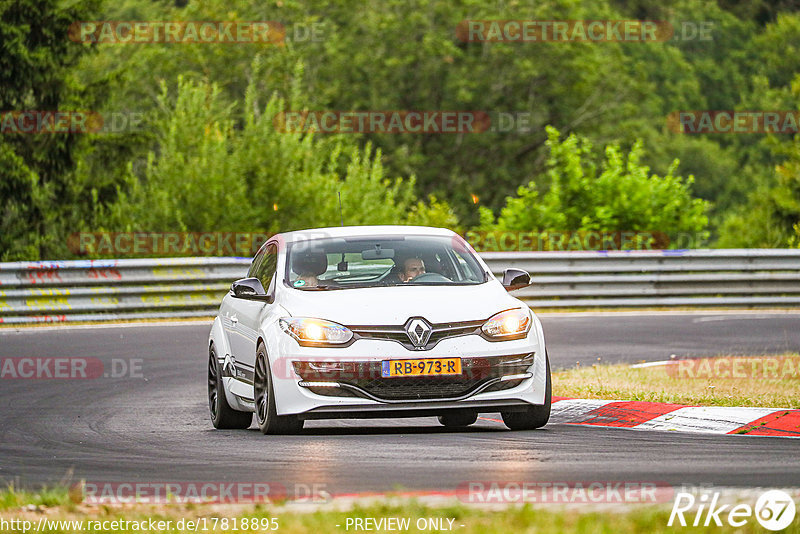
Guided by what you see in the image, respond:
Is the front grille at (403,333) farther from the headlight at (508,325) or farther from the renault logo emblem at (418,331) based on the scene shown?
the headlight at (508,325)

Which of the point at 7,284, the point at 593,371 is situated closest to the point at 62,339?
the point at 7,284

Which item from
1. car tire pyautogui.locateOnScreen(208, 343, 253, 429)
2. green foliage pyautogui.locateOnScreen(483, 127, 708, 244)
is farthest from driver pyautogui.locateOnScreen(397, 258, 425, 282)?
green foliage pyautogui.locateOnScreen(483, 127, 708, 244)

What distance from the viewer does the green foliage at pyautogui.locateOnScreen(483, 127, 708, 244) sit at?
30.4 metres

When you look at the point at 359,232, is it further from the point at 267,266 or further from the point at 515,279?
the point at 515,279

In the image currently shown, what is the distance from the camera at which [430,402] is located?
9.91m

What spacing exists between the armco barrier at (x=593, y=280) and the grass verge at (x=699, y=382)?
28.1 ft

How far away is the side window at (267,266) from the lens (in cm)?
1137

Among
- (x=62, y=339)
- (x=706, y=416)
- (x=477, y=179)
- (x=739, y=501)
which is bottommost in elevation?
(x=477, y=179)

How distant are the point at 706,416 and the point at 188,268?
13793 millimetres

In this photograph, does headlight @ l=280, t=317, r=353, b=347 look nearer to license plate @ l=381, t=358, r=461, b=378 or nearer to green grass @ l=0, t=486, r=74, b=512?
license plate @ l=381, t=358, r=461, b=378

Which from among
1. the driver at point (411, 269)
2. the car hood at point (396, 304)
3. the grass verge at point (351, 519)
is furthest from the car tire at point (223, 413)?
the grass verge at point (351, 519)

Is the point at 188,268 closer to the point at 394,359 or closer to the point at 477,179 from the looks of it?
the point at 394,359

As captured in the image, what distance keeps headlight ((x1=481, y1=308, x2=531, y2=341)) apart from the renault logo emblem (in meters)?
0.40

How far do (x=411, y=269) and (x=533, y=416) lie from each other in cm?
146
